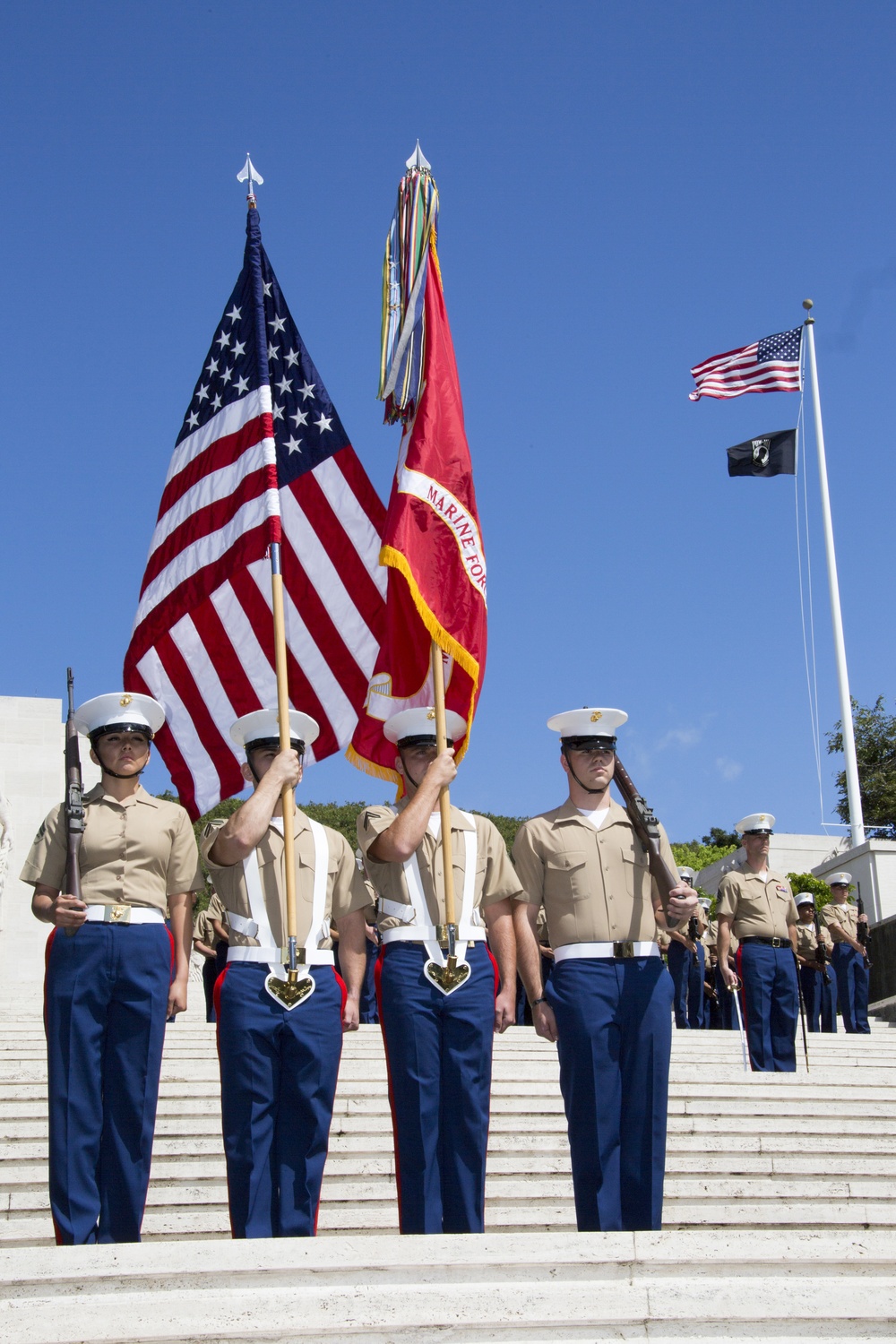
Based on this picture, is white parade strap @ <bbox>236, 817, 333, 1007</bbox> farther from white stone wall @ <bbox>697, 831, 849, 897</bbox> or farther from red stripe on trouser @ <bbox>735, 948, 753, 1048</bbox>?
white stone wall @ <bbox>697, 831, 849, 897</bbox>

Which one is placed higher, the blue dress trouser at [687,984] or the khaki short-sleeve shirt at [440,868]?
the khaki short-sleeve shirt at [440,868]

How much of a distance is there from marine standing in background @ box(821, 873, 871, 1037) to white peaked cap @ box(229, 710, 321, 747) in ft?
34.0

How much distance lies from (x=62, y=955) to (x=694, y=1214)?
283 centimetres

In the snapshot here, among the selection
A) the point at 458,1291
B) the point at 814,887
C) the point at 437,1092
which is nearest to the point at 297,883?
the point at 437,1092

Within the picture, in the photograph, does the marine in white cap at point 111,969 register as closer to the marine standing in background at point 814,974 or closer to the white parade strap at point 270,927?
the white parade strap at point 270,927

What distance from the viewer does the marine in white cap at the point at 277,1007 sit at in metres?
4.73

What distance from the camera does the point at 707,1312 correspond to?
3.35 metres

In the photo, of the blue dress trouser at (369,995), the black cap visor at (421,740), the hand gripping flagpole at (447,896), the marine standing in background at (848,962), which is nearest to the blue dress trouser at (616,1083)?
the hand gripping flagpole at (447,896)

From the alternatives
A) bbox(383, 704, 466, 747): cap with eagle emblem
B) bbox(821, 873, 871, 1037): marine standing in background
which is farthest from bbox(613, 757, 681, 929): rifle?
bbox(821, 873, 871, 1037): marine standing in background

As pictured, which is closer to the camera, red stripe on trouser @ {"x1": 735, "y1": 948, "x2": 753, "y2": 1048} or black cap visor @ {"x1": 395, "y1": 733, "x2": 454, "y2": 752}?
black cap visor @ {"x1": 395, "y1": 733, "x2": 454, "y2": 752}

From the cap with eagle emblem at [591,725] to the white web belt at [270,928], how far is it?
3.43ft

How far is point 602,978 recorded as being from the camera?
16.2 ft

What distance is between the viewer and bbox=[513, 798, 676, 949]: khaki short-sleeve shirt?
5043mm

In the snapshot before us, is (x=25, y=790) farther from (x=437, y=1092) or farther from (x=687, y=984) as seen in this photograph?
(x=437, y=1092)
